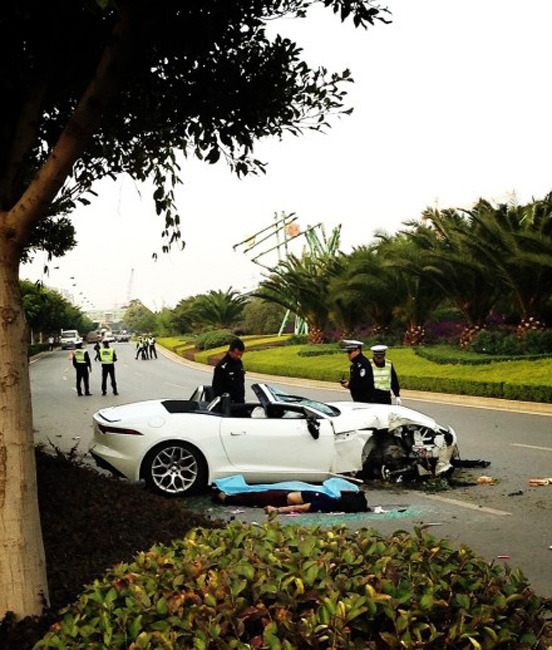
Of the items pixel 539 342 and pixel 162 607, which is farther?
pixel 539 342

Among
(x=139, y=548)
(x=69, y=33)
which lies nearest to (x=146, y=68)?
(x=69, y=33)

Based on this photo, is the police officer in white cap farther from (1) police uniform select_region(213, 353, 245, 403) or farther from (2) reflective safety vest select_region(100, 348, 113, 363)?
(2) reflective safety vest select_region(100, 348, 113, 363)

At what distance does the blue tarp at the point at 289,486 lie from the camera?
8.27m

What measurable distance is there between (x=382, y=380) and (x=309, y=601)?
9293 mm

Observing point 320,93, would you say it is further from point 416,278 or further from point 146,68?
point 416,278

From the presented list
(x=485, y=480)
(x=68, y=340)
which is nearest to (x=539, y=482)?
(x=485, y=480)

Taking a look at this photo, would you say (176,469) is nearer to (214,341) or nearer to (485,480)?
(485,480)

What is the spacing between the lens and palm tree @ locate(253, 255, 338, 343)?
1617 inches

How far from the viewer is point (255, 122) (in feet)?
17.8

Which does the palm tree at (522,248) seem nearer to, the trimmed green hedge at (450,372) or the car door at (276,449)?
the trimmed green hedge at (450,372)

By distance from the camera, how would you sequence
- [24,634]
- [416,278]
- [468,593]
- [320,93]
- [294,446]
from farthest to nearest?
[416,278] → [294,446] → [320,93] → [24,634] → [468,593]

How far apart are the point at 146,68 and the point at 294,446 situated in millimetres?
4900

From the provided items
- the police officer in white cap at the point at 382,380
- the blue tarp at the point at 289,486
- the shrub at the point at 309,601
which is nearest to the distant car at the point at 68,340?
the police officer in white cap at the point at 382,380

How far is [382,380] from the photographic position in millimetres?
11664
